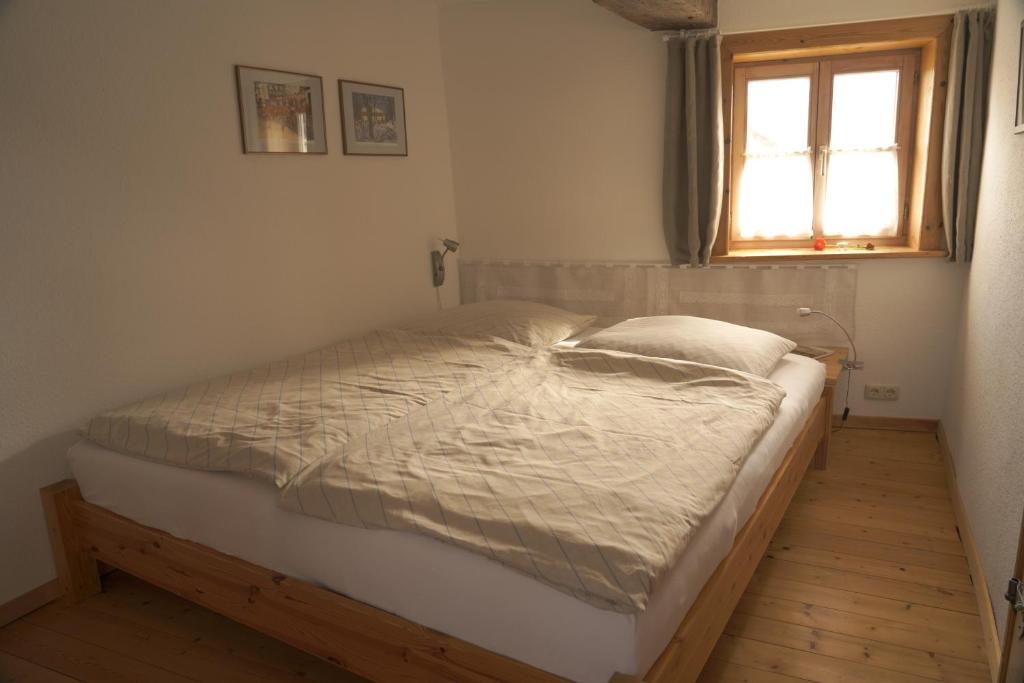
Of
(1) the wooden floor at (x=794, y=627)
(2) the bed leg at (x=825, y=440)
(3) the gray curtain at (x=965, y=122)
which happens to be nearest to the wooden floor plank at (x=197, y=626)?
(1) the wooden floor at (x=794, y=627)

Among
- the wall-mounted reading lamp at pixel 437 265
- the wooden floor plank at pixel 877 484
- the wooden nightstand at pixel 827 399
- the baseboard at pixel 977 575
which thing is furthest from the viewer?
the wall-mounted reading lamp at pixel 437 265

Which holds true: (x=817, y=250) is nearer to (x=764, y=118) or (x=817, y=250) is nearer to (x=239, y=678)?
(x=764, y=118)

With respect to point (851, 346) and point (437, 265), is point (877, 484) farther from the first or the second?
point (437, 265)

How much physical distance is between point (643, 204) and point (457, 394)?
68.2 inches

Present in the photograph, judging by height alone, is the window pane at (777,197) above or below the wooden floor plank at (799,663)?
above

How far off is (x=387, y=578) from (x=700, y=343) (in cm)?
164

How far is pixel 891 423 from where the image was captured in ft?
11.6

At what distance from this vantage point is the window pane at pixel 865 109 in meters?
3.41

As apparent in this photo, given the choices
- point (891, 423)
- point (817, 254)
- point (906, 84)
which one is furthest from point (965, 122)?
point (891, 423)

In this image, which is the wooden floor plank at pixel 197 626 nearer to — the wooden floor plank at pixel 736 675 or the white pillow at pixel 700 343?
the wooden floor plank at pixel 736 675

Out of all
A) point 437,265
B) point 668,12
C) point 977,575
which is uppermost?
point 668,12

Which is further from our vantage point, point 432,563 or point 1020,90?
point 1020,90

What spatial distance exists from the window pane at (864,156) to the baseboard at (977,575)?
118 cm

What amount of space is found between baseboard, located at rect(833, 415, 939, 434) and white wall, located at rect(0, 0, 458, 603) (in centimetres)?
250
